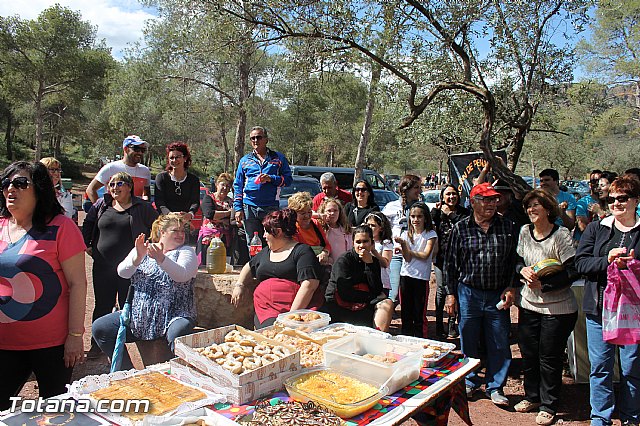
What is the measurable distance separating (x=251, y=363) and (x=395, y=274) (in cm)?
390

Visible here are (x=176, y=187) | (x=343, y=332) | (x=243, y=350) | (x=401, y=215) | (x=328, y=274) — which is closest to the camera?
(x=243, y=350)

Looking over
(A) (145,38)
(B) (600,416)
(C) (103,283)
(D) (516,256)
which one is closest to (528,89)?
(D) (516,256)

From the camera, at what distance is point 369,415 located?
7.16 ft

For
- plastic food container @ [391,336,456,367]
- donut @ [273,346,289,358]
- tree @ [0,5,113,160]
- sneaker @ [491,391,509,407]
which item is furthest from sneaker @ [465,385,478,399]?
tree @ [0,5,113,160]

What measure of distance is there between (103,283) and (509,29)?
22.7 feet

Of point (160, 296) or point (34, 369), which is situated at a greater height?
point (160, 296)

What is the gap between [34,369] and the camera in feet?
9.36

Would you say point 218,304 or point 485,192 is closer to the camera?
point 485,192

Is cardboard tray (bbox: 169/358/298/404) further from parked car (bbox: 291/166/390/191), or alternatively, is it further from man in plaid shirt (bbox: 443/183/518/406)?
parked car (bbox: 291/166/390/191)

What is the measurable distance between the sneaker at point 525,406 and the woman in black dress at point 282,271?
198 cm

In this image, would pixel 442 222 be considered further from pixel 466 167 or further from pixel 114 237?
pixel 114 237

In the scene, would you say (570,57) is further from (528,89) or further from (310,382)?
(310,382)

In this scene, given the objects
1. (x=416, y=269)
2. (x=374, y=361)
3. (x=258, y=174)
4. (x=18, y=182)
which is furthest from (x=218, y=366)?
(x=258, y=174)

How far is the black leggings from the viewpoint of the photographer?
278 cm
